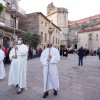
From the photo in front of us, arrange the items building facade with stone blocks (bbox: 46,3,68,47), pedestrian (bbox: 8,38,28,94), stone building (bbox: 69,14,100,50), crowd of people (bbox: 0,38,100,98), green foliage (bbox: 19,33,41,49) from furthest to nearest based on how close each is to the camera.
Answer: building facade with stone blocks (bbox: 46,3,68,47) → stone building (bbox: 69,14,100,50) → green foliage (bbox: 19,33,41,49) → pedestrian (bbox: 8,38,28,94) → crowd of people (bbox: 0,38,100,98)

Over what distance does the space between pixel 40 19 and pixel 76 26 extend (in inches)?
1084

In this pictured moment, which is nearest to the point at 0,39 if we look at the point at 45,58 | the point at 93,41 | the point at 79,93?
the point at 45,58

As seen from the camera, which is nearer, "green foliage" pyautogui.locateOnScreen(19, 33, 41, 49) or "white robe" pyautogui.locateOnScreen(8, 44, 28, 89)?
"white robe" pyautogui.locateOnScreen(8, 44, 28, 89)

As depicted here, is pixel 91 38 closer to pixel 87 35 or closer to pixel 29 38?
pixel 87 35

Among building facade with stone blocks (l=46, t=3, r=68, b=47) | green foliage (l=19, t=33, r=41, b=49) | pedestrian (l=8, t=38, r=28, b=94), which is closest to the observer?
pedestrian (l=8, t=38, r=28, b=94)

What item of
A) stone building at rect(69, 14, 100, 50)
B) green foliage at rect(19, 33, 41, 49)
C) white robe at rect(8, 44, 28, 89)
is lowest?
white robe at rect(8, 44, 28, 89)

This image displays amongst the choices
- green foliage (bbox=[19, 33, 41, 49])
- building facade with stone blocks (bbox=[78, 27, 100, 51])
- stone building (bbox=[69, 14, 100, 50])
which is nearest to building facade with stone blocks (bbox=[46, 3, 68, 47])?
stone building (bbox=[69, 14, 100, 50])

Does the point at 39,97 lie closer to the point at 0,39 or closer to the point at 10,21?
the point at 0,39

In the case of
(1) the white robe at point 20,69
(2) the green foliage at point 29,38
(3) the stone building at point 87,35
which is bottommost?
(1) the white robe at point 20,69

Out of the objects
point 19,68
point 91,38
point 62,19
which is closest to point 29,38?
point 19,68

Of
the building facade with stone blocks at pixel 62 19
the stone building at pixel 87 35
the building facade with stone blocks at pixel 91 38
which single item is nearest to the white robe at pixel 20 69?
the building facade with stone blocks at pixel 91 38

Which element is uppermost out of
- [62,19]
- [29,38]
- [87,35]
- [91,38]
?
[62,19]

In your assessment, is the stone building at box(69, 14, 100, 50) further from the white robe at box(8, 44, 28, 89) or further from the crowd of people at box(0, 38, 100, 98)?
the white robe at box(8, 44, 28, 89)

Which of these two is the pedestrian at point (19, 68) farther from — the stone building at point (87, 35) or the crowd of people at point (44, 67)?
the stone building at point (87, 35)
